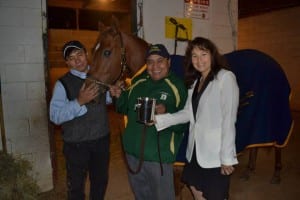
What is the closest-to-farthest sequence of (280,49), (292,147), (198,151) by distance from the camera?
(198,151) < (292,147) < (280,49)

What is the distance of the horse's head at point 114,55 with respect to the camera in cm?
216

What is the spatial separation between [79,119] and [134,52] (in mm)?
634

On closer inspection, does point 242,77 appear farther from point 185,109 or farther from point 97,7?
point 97,7

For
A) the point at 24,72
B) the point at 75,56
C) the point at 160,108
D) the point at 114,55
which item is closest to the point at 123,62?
the point at 114,55

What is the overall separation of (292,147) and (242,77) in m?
2.63

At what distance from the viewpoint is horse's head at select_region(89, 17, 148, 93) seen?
216 cm

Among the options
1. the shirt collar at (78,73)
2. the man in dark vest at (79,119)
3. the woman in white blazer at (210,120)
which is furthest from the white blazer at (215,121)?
the shirt collar at (78,73)

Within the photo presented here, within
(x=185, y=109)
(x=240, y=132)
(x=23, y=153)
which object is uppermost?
(x=185, y=109)

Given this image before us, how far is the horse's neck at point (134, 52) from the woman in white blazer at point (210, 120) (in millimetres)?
527

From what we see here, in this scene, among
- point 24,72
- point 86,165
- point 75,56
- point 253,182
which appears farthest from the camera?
point 253,182

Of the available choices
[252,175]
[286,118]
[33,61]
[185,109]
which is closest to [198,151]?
[185,109]

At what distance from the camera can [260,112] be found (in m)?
2.85

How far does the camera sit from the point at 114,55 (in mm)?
2207

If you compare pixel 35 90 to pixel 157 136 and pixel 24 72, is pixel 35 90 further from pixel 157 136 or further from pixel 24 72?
pixel 157 136
